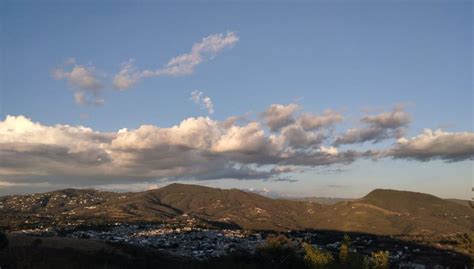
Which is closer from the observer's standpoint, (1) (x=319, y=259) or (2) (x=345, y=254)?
(1) (x=319, y=259)

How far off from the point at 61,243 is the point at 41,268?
6878 cm

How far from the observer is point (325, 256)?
4522 centimetres

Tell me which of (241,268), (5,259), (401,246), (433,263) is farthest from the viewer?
(401,246)

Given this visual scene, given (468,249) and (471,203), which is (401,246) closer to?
(468,249)

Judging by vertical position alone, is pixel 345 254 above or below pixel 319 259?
above

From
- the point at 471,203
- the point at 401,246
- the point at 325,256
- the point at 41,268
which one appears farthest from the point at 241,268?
the point at 401,246

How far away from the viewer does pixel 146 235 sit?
16588cm

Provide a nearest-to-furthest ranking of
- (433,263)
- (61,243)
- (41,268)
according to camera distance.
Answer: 1. (41,268)
2. (61,243)
3. (433,263)

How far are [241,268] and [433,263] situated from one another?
287 feet

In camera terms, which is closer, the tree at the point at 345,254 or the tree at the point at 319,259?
the tree at the point at 319,259

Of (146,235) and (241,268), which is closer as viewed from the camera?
(241,268)

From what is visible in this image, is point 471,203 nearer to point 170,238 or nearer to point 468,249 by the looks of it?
point 468,249

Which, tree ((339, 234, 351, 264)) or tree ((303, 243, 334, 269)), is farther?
tree ((339, 234, 351, 264))

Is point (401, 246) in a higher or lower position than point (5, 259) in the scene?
lower
